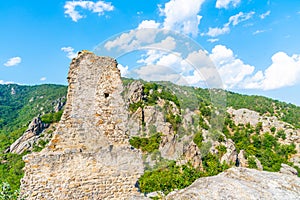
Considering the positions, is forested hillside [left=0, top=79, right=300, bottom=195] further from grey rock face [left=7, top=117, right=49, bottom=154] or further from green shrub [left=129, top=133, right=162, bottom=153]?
grey rock face [left=7, top=117, right=49, bottom=154]

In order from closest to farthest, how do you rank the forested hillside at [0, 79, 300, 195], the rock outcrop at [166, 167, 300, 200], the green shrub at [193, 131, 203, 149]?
the rock outcrop at [166, 167, 300, 200] → the forested hillside at [0, 79, 300, 195] → the green shrub at [193, 131, 203, 149]

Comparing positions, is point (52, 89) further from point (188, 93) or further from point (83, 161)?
point (83, 161)

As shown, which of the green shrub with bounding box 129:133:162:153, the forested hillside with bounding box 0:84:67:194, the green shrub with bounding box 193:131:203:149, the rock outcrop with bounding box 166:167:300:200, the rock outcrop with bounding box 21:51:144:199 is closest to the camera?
the rock outcrop with bounding box 166:167:300:200

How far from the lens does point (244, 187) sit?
371cm

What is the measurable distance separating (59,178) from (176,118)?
75.4ft

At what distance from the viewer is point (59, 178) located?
5664 mm

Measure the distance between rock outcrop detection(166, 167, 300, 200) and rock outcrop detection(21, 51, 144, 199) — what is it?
8.82ft

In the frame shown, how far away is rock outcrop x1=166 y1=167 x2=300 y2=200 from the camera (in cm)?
353

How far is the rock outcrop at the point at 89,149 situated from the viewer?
5625mm

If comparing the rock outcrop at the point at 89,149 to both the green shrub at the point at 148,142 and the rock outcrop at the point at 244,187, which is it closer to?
the rock outcrop at the point at 244,187

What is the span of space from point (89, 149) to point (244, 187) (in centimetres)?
375

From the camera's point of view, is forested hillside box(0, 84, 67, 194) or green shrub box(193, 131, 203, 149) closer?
green shrub box(193, 131, 203, 149)

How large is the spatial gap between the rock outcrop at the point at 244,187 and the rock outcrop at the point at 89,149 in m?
2.69

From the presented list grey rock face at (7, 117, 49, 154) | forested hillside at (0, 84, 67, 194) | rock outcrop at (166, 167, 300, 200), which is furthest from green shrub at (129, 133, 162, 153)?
grey rock face at (7, 117, 49, 154)
